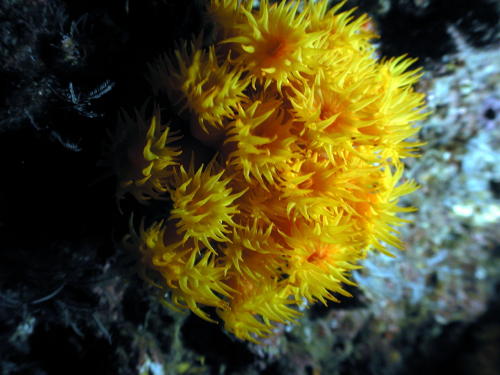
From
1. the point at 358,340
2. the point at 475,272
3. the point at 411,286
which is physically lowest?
the point at 358,340

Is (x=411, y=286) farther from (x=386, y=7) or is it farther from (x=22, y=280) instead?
(x=22, y=280)

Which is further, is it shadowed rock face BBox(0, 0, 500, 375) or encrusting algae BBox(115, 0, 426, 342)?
shadowed rock face BBox(0, 0, 500, 375)

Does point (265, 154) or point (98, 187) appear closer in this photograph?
point (265, 154)

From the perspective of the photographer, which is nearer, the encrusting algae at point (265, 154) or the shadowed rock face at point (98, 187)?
the encrusting algae at point (265, 154)

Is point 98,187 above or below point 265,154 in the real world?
below

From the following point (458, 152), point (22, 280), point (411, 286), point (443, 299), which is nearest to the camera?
point (22, 280)

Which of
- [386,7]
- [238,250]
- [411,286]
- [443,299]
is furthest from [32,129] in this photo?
[443,299]

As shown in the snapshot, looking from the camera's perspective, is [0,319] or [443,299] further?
[443,299]

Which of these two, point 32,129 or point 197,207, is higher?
point 197,207
